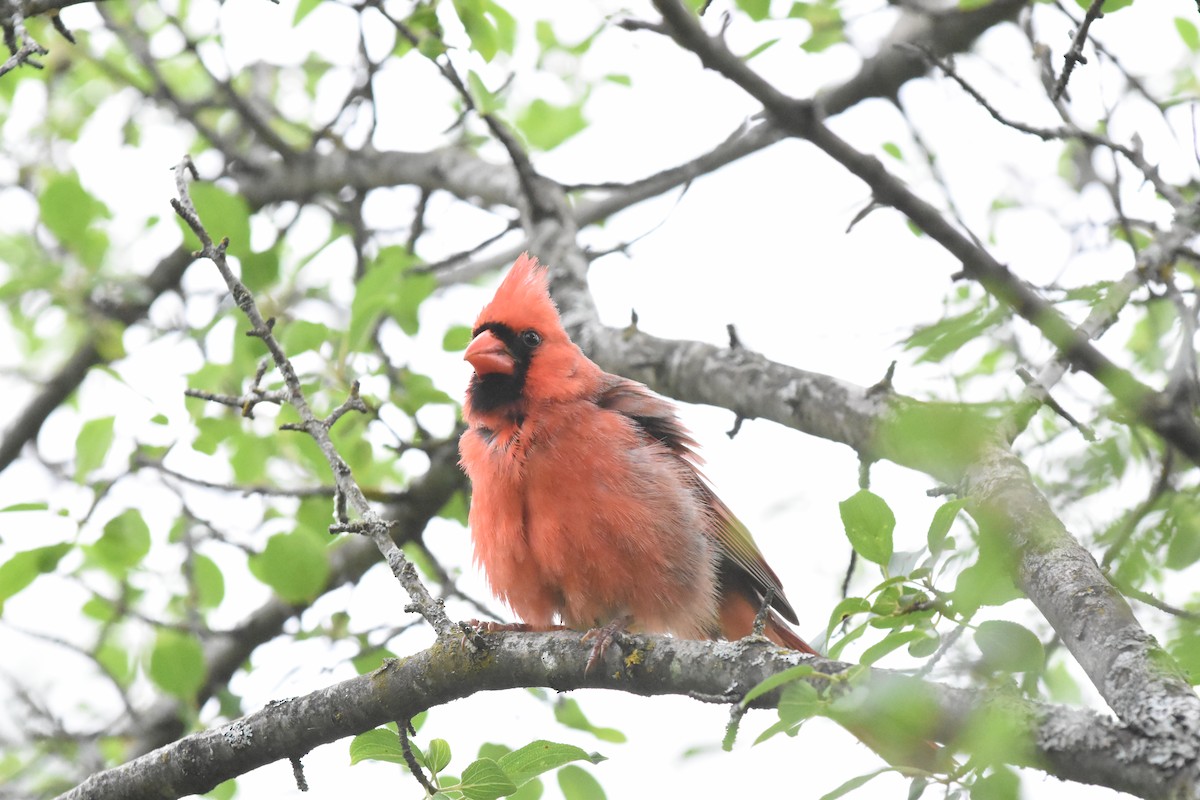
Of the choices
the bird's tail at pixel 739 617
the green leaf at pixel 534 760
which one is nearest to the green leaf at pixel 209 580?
the bird's tail at pixel 739 617

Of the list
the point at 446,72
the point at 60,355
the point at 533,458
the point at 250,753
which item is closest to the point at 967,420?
the point at 250,753

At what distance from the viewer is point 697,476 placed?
4.00m

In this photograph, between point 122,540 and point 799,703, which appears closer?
point 799,703

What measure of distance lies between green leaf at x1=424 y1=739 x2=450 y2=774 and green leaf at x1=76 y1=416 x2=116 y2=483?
165 centimetres

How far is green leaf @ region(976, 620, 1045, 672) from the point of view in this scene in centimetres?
183

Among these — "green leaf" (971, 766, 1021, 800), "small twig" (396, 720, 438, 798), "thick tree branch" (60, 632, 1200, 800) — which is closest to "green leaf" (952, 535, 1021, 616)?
"green leaf" (971, 766, 1021, 800)

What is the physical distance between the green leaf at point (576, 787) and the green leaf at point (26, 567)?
155 centimetres

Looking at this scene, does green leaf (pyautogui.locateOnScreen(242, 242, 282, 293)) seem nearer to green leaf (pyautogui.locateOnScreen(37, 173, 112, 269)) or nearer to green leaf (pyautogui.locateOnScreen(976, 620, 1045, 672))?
green leaf (pyautogui.locateOnScreen(37, 173, 112, 269))

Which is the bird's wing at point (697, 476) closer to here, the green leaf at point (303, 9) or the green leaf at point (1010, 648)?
the green leaf at point (303, 9)

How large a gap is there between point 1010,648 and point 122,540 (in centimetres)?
271

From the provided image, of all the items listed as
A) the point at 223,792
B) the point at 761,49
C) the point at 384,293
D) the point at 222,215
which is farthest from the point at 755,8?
the point at 223,792

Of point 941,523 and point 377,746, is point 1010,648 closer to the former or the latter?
point 941,523

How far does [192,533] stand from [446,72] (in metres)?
1.88

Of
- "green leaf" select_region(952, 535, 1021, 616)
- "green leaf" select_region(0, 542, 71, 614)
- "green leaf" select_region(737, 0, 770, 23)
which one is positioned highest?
"green leaf" select_region(737, 0, 770, 23)
